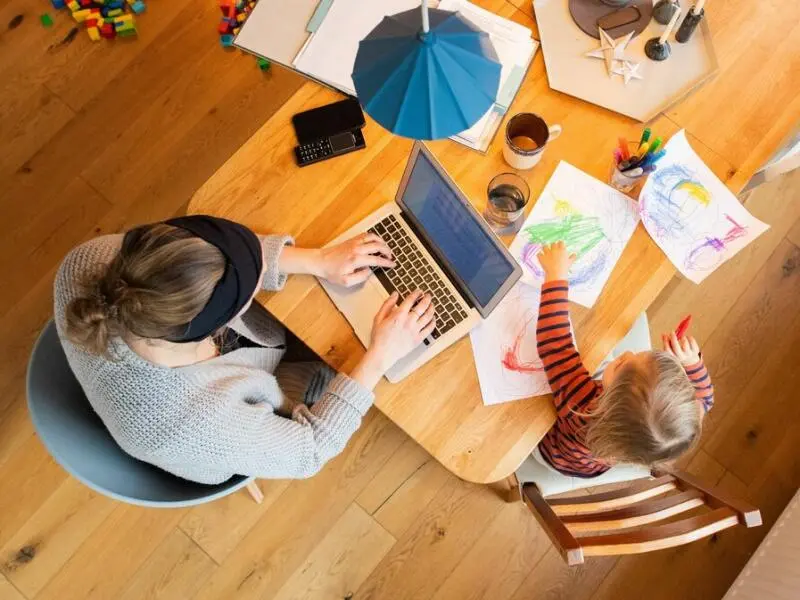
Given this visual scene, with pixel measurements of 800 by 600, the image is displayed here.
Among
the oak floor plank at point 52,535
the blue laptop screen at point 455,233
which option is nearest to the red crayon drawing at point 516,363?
the blue laptop screen at point 455,233

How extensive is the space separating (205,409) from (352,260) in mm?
350

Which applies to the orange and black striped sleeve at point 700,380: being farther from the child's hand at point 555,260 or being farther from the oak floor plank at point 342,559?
the oak floor plank at point 342,559

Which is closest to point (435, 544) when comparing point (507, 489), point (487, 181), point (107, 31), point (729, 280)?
point (507, 489)

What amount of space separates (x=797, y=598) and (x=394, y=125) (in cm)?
139

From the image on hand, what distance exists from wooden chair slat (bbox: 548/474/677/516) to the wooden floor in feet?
1.70

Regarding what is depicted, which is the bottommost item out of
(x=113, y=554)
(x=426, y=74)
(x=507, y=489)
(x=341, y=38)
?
(x=113, y=554)

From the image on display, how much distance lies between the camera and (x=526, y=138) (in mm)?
1206

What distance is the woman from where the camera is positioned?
89 cm

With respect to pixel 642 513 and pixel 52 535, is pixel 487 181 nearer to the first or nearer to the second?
pixel 642 513

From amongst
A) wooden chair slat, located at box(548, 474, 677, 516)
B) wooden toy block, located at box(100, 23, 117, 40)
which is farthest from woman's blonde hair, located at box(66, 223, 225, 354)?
wooden toy block, located at box(100, 23, 117, 40)

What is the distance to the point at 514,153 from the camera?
117 cm

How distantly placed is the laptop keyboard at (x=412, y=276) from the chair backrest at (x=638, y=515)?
16.5 inches

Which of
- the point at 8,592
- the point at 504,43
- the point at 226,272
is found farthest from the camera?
the point at 8,592

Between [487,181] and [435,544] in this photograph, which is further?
[435,544]
